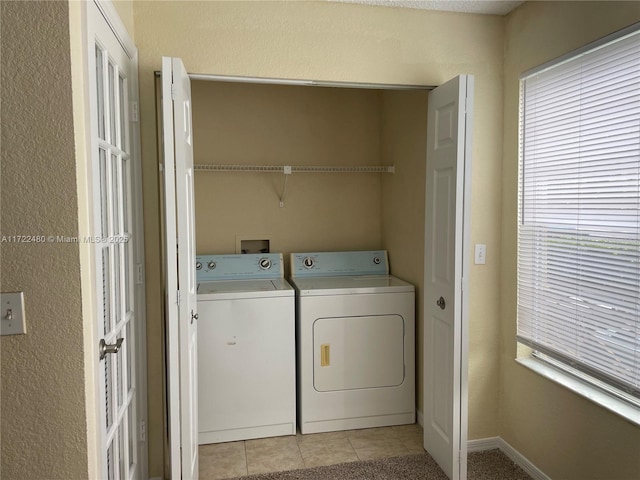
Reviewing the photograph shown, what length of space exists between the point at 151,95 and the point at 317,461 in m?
2.07

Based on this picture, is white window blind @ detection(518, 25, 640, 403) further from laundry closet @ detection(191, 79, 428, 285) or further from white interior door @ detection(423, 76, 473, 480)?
laundry closet @ detection(191, 79, 428, 285)

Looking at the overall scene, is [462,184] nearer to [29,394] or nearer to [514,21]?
[514,21]

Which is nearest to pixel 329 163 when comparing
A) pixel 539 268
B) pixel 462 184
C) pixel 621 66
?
pixel 462 184

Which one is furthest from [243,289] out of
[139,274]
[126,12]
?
[126,12]

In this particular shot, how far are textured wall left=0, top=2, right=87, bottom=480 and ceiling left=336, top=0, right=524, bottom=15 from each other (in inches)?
61.5

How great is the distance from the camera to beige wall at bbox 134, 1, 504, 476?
2.16 m

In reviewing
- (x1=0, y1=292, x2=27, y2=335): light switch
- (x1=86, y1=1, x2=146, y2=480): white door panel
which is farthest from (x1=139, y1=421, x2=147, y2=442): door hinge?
(x1=0, y1=292, x2=27, y2=335): light switch

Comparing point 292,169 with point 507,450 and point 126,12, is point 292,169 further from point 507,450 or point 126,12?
point 507,450

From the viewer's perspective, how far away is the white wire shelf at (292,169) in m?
3.22

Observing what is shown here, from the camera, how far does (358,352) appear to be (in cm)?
290

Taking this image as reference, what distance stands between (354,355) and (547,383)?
42.7 inches

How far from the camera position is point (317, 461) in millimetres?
2580

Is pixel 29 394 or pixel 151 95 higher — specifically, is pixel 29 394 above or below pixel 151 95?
below

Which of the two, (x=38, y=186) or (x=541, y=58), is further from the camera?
(x=541, y=58)
